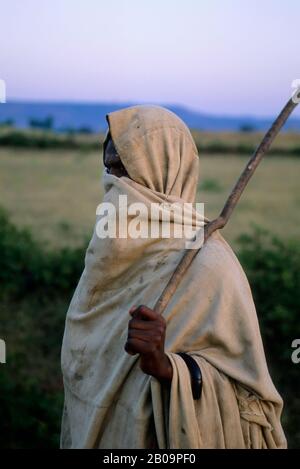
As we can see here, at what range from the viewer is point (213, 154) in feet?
94.0

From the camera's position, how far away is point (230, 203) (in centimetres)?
263

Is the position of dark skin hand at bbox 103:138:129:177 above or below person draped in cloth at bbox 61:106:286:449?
above

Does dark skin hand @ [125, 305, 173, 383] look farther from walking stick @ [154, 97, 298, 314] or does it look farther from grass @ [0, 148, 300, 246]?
grass @ [0, 148, 300, 246]

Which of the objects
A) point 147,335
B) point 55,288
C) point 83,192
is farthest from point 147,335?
point 83,192

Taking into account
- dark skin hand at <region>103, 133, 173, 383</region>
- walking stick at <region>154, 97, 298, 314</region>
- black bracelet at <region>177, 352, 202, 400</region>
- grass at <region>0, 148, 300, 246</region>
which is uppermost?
walking stick at <region>154, 97, 298, 314</region>

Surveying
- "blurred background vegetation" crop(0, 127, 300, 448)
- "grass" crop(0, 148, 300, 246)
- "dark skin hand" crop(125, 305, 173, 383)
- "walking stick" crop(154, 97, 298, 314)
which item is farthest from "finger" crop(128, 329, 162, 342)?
"grass" crop(0, 148, 300, 246)

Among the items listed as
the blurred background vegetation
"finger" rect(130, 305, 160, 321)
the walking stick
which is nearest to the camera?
"finger" rect(130, 305, 160, 321)

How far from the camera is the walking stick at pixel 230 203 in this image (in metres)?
2.53

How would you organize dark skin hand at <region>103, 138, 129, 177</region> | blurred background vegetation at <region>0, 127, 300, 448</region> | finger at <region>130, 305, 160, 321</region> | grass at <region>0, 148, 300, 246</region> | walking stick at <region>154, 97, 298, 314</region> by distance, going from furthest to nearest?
grass at <region>0, 148, 300, 246</region> → blurred background vegetation at <region>0, 127, 300, 448</region> → dark skin hand at <region>103, 138, 129, 177</region> → walking stick at <region>154, 97, 298, 314</region> → finger at <region>130, 305, 160, 321</region>

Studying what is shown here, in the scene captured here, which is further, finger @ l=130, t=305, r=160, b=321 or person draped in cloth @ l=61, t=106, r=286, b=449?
person draped in cloth @ l=61, t=106, r=286, b=449

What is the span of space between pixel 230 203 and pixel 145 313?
49 cm

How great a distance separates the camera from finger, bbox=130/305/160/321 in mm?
2412
